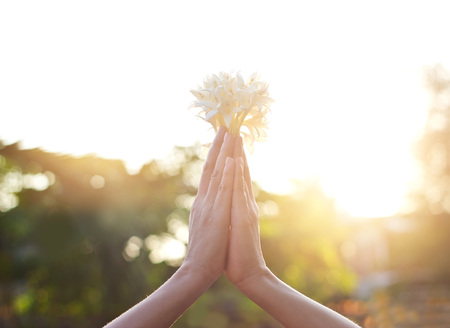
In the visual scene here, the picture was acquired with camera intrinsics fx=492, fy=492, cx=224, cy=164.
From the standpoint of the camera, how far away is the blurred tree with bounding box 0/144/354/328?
8555 mm

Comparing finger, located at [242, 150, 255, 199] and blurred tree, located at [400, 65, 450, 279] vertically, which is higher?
blurred tree, located at [400, 65, 450, 279]

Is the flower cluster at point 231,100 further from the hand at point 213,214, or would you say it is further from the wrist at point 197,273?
the wrist at point 197,273

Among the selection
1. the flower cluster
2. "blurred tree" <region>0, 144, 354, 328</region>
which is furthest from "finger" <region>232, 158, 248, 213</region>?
"blurred tree" <region>0, 144, 354, 328</region>

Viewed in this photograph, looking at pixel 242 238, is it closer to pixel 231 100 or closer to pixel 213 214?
pixel 213 214

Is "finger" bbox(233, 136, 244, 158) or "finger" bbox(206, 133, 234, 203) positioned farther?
"finger" bbox(233, 136, 244, 158)

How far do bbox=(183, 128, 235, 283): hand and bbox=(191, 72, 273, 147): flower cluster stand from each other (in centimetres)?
12

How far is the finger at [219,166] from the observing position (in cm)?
230

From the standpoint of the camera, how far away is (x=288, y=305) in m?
1.93

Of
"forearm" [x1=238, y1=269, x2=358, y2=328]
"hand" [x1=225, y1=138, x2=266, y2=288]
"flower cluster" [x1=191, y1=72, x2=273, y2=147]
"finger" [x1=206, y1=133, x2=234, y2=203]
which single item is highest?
"flower cluster" [x1=191, y1=72, x2=273, y2=147]

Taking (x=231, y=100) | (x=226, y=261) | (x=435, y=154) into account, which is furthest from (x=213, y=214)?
(x=435, y=154)

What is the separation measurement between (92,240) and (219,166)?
269 inches

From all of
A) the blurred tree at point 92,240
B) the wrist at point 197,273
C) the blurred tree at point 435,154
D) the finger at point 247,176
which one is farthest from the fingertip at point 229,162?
the blurred tree at point 435,154

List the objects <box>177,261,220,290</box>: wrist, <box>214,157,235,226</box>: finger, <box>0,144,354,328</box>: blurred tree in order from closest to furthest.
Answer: <box>177,261,220,290</box>: wrist
<box>214,157,235,226</box>: finger
<box>0,144,354,328</box>: blurred tree

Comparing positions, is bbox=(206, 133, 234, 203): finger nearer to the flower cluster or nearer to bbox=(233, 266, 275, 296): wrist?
the flower cluster
